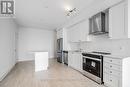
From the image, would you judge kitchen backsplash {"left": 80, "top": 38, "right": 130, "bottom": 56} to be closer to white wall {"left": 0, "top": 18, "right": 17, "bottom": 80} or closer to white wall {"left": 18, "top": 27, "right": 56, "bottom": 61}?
white wall {"left": 0, "top": 18, "right": 17, "bottom": 80}

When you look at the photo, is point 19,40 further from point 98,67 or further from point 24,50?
point 98,67

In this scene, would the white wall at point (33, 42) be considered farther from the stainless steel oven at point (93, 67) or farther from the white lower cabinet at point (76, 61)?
the stainless steel oven at point (93, 67)

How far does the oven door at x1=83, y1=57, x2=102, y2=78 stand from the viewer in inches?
130

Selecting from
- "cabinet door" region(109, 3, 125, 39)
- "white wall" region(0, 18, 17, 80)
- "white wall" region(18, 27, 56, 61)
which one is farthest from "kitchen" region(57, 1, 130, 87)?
"white wall" region(18, 27, 56, 61)

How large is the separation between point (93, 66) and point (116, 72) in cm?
98

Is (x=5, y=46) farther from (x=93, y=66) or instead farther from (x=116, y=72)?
(x=116, y=72)

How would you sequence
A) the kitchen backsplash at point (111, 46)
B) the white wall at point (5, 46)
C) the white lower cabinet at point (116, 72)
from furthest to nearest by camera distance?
the white wall at point (5, 46), the kitchen backsplash at point (111, 46), the white lower cabinet at point (116, 72)

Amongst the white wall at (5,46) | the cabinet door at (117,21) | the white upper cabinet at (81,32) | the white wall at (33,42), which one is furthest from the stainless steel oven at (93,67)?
the white wall at (33,42)

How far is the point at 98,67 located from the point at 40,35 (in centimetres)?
664

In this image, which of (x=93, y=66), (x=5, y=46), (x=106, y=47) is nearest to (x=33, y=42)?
(x=5, y=46)

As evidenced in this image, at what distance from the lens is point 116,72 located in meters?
2.72

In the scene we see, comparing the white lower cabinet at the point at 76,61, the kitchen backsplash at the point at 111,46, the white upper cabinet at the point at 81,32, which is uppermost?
the white upper cabinet at the point at 81,32

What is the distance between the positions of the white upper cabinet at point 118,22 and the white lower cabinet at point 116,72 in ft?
2.28

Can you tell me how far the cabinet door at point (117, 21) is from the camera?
2784mm
